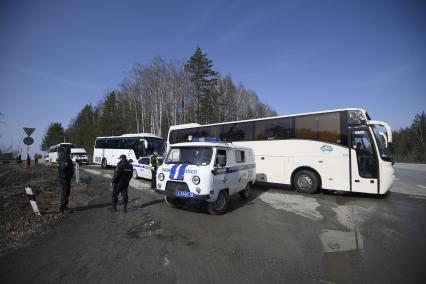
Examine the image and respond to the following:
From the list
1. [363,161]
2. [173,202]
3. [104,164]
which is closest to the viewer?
[173,202]

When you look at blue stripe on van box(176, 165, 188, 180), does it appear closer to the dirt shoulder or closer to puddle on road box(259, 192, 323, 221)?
the dirt shoulder

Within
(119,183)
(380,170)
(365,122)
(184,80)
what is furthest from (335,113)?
(184,80)

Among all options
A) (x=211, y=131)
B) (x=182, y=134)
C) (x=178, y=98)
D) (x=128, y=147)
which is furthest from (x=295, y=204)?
(x=178, y=98)

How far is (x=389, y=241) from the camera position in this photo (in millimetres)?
5508

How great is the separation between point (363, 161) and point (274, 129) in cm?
425

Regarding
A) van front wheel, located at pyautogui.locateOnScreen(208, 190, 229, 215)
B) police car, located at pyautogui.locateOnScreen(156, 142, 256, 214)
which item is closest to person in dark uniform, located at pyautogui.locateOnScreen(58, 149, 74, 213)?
police car, located at pyautogui.locateOnScreen(156, 142, 256, 214)

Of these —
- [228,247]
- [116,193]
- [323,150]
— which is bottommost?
[228,247]

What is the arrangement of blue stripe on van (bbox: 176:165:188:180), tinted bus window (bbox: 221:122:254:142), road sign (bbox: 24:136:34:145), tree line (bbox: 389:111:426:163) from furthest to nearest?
tree line (bbox: 389:111:426:163)
road sign (bbox: 24:136:34:145)
tinted bus window (bbox: 221:122:254:142)
blue stripe on van (bbox: 176:165:188:180)

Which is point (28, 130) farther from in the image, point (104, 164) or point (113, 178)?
point (113, 178)

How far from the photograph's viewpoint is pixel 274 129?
12.8 metres

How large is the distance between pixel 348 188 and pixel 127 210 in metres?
8.76

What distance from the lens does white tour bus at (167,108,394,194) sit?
391 inches

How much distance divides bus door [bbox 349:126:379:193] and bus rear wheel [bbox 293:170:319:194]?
5.07 feet

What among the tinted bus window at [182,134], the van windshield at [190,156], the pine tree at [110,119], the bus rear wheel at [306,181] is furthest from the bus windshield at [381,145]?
the pine tree at [110,119]
